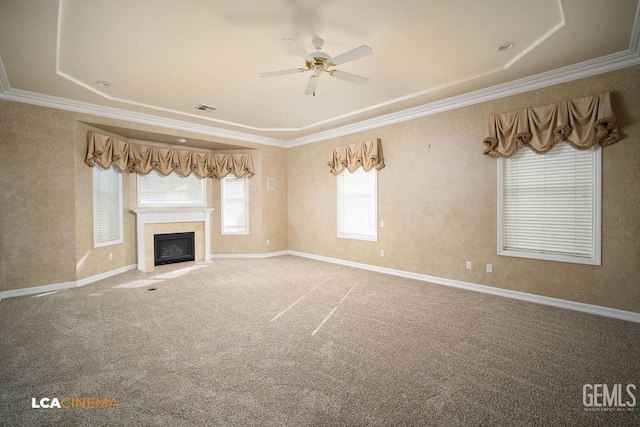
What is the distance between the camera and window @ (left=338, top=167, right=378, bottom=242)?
5875 mm

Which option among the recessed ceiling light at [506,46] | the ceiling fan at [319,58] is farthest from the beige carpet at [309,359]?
the recessed ceiling light at [506,46]

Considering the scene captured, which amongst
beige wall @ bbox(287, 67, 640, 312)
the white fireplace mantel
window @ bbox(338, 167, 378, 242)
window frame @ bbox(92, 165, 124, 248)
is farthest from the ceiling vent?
window @ bbox(338, 167, 378, 242)

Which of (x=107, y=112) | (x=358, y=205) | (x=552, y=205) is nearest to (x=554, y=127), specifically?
(x=552, y=205)

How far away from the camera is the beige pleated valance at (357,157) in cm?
559

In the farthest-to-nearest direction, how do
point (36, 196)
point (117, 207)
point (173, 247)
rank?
point (173, 247) < point (117, 207) < point (36, 196)

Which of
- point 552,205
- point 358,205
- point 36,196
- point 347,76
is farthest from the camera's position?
point 358,205

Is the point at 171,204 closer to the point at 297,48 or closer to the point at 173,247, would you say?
the point at 173,247

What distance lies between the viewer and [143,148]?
5.95 meters

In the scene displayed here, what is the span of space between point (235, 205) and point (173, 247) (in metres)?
1.63

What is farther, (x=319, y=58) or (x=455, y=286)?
(x=455, y=286)

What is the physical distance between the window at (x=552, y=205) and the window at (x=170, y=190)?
5977 millimetres

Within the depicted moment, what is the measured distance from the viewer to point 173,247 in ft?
21.5

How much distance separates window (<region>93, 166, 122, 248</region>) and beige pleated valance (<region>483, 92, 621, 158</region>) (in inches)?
246

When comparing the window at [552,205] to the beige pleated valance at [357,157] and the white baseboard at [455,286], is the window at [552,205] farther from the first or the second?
the beige pleated valance at [357,157]
